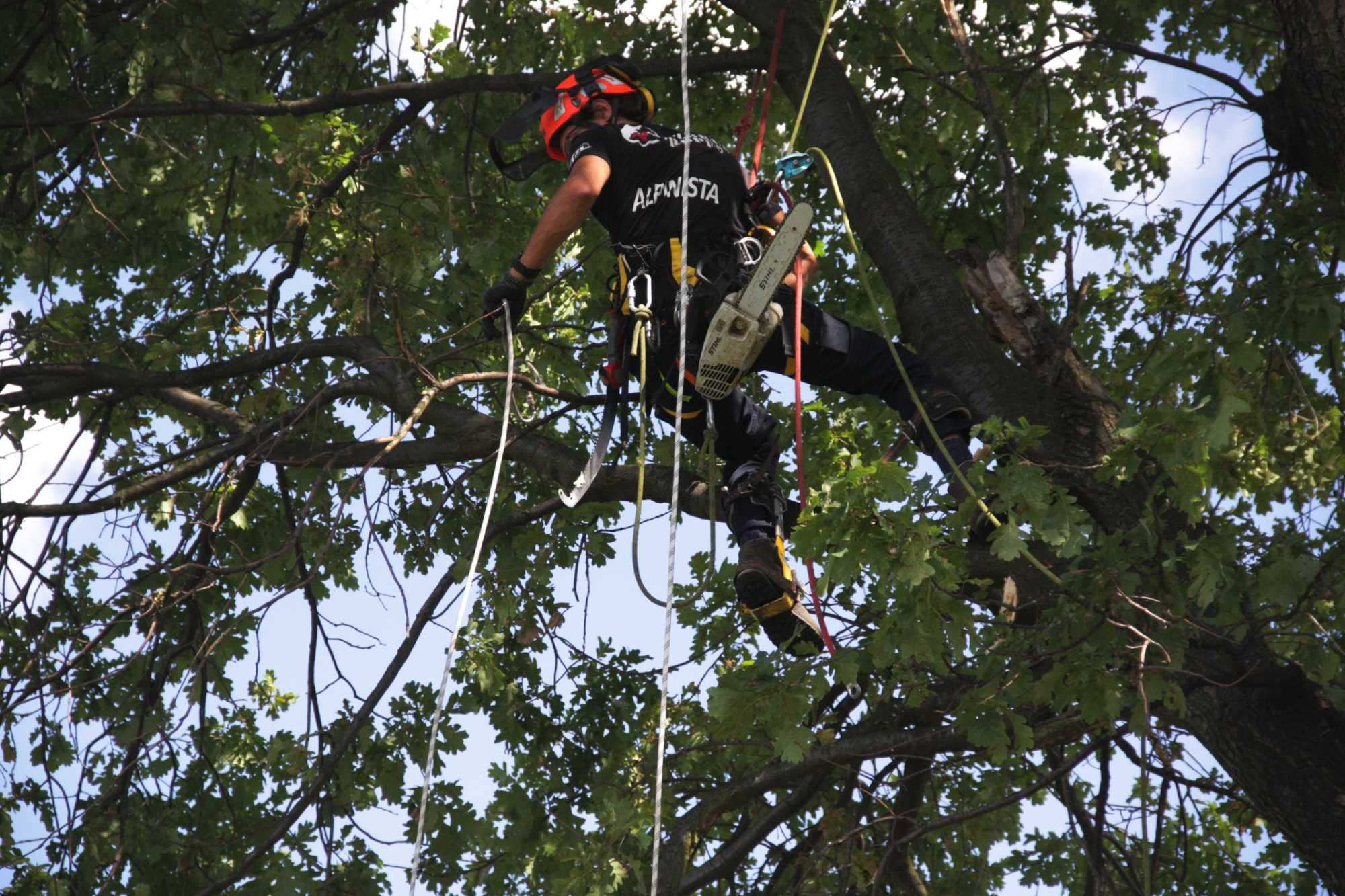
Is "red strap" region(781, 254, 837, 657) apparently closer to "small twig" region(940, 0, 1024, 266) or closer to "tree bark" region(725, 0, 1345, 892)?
"tree bark" region(725, 0, 1345, 892)

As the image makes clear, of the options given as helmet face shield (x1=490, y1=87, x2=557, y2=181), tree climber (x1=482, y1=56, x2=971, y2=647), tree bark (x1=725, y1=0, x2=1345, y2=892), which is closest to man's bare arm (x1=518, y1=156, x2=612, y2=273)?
tree climber (x1=482, y1=56, x2=971, y2=647)

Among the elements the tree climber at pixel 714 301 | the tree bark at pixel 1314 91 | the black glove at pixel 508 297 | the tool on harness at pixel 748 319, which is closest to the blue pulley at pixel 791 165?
the tree climber at pixel 714 301

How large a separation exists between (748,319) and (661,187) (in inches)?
27.5

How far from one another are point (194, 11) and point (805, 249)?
3.13 metres

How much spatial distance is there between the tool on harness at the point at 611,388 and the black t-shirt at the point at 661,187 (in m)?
0.19

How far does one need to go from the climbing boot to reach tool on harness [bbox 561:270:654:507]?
533 mm

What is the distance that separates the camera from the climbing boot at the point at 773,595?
4117 millimetres

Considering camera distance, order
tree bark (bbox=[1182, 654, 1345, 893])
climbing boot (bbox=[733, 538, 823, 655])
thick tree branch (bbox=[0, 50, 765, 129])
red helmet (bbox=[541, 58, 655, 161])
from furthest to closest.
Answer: thick tree branch (bbox=[0, 50, 765, 129]), red helmet (bbox=[541, 58, 655, 161]), climbing boot (bbox=[733, 538, 823, 655]), tree bark (bbox=[1182, 654, 1345, 893])

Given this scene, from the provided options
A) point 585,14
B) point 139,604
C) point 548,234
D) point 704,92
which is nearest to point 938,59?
point 704,92

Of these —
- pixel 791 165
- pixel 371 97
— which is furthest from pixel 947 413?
pixel 371 97

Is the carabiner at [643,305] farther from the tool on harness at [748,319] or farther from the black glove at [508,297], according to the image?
the black glove at [508,297]

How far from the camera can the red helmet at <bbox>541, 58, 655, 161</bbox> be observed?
4.62m

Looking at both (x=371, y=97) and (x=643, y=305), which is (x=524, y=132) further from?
(x=643, y=305)

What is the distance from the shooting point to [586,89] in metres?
4.62
